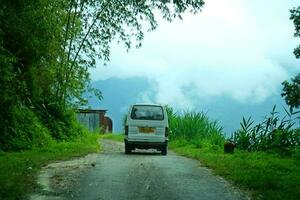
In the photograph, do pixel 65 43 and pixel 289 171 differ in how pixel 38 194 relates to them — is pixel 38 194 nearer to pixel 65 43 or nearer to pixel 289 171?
pixel 289 171

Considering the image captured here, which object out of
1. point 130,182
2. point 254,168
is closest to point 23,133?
point 254,168

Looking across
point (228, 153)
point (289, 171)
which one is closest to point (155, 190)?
point (289, 171)

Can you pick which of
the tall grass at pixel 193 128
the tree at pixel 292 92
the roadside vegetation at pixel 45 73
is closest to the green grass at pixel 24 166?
the roadside vegetation at pixel 45 73

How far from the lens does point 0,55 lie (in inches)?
821

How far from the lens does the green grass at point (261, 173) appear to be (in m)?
12.8

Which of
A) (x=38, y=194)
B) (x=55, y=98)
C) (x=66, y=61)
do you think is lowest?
(x=38, y=194)

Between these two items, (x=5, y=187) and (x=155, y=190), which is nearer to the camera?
(x=5, y=187)

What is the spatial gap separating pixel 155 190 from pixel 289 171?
18.2 ft

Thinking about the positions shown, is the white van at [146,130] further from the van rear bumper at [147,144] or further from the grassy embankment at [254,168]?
the grassy embankment at [254,168]

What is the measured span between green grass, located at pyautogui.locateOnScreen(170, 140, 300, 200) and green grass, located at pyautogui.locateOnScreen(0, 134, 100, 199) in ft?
15.9

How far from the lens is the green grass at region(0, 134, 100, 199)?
1182 cm

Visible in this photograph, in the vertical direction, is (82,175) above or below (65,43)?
below

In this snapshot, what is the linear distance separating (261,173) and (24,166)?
Result: 21.3 ft

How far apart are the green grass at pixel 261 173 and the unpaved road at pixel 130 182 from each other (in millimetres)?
444
